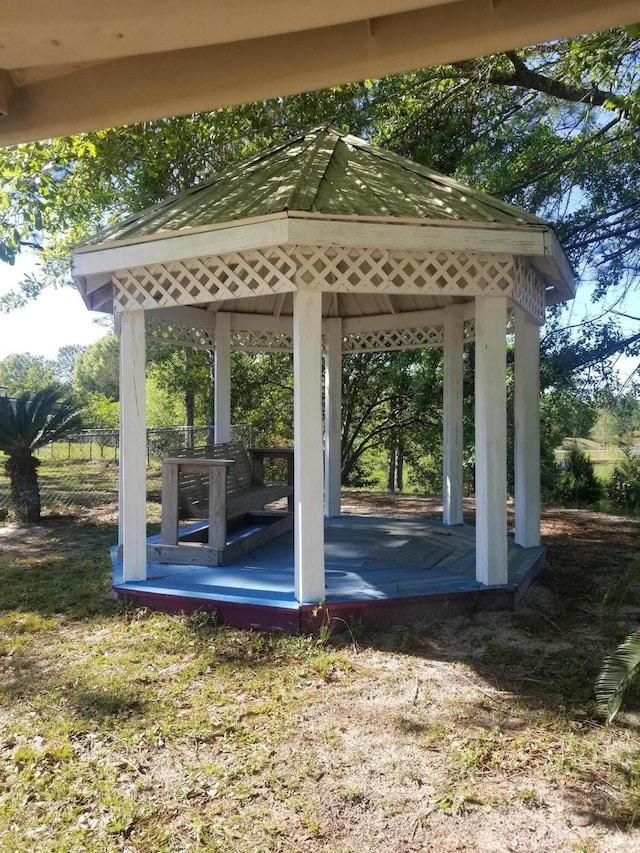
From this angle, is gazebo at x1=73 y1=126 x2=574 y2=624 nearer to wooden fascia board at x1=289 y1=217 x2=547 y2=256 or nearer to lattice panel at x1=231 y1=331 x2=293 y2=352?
wooden fascia board at x1=289 y1=217 x2=547 y2=256

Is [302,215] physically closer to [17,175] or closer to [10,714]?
[10,714]

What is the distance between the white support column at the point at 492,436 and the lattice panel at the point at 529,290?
0.34m

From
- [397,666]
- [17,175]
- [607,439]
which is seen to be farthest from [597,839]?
[607,439]

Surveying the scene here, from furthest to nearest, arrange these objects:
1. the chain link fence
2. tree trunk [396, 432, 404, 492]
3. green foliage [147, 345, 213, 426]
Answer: tree trunk [396, 432, 404, 492], green foliage [147, 345, 213, 426], the chain link fence

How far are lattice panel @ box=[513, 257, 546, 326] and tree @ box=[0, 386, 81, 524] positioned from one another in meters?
8.32

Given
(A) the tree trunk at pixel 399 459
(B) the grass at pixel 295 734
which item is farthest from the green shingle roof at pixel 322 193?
(A) the tree trunk at pixel 399 459

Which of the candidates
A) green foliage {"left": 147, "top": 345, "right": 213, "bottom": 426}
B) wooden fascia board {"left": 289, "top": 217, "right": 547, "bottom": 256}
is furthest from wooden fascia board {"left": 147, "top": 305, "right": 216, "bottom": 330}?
green foliage {"left": 147, "top": 345, "right": 213, "bottom": 426}

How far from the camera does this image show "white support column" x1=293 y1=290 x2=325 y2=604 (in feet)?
15.4

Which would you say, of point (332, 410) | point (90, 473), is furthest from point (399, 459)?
point (332, 410)

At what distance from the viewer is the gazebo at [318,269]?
15.1 feet

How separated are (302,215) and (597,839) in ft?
12.9

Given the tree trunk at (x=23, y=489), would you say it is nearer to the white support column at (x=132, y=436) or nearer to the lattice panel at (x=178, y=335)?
the lattice panel at (x=178, y=335)

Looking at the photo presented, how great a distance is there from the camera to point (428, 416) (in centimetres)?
1975

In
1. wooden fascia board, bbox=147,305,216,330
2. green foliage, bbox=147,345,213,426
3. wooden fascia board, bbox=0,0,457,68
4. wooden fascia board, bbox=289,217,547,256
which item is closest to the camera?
wooden fascia board, bbox=0,0,457,68
